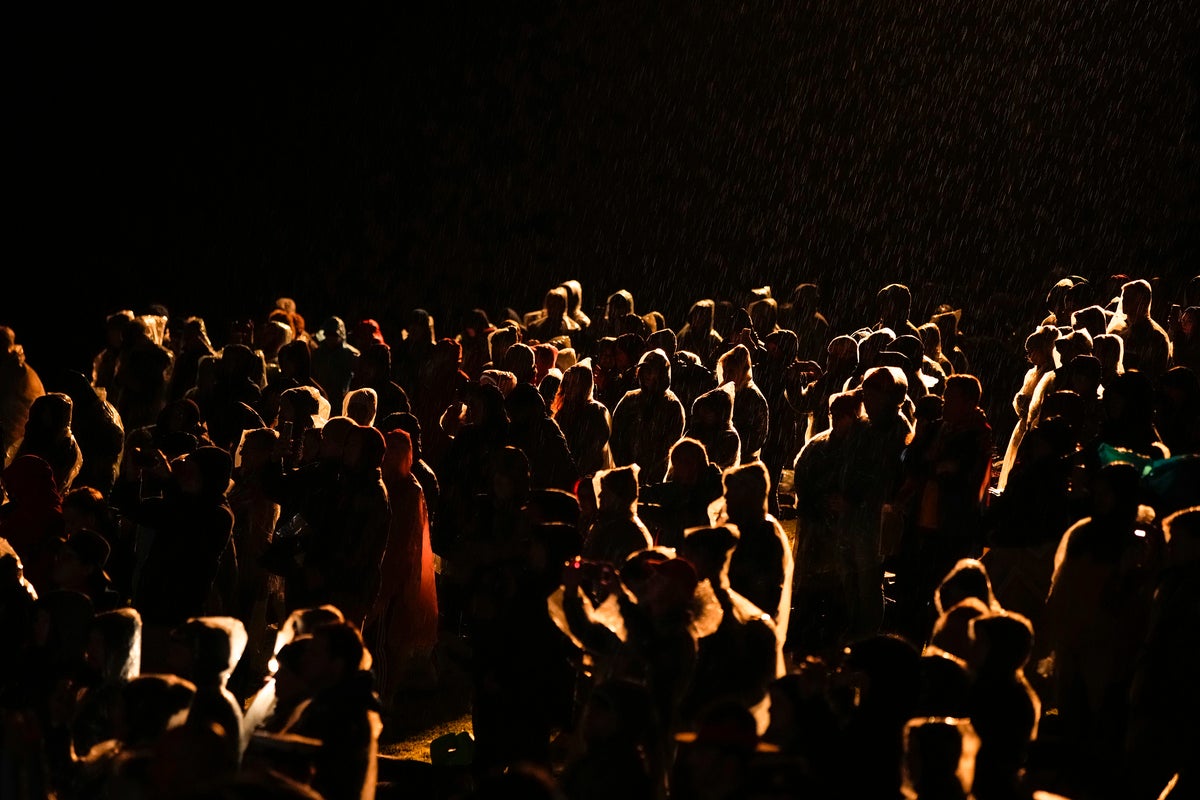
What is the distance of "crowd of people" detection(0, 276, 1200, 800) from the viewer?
4.82 m

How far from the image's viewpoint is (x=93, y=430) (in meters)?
10.4

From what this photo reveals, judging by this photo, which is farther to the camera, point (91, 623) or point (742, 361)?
point (742, 361)

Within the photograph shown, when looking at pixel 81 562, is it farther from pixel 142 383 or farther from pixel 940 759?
pixel 142 383

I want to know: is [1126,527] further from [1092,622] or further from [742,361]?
[742,361]

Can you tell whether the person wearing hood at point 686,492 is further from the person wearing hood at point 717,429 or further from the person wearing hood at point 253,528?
the person wearing hood at point 253,528

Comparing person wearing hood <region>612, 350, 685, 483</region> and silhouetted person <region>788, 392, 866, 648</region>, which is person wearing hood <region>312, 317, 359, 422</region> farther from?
silhouetted person <region>788, 392, 866, 648</region>

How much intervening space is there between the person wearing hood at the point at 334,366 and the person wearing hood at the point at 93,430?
3.06 m

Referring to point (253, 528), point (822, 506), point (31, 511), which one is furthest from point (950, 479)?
point (31, 511)

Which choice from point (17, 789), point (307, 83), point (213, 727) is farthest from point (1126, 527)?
point (307, 83)

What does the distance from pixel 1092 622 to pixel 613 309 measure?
8937 mm

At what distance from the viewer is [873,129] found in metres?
25.0

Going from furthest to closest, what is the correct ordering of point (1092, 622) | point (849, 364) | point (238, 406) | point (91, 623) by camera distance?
point (849, 364)
point (238, 406)
point (1092, 622)
point (91, 623)

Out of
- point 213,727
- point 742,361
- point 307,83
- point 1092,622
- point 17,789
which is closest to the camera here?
point 17,789

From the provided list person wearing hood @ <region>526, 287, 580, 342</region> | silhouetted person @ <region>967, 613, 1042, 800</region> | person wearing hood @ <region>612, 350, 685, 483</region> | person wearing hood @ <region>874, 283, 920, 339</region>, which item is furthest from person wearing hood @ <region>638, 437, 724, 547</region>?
person wearing hood @ <region>526, 287, 580, 342</region>
